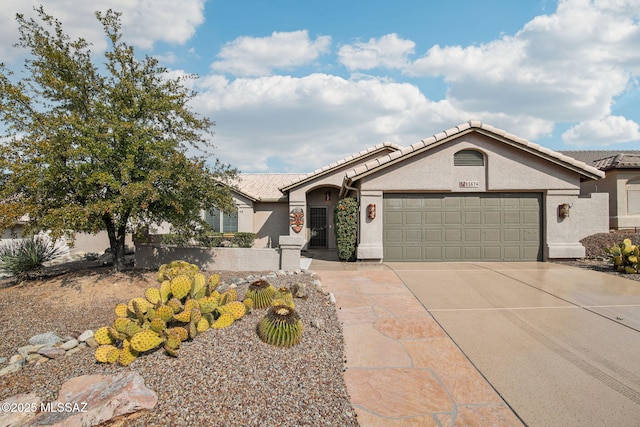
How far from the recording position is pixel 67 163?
7984 mm

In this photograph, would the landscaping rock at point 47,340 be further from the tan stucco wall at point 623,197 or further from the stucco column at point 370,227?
the tan stucco wall at point 623,197

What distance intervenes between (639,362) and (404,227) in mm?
7691

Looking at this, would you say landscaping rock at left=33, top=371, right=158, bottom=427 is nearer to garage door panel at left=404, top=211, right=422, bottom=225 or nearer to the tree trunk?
the tree trunk

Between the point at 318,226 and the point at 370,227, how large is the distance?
6.55m

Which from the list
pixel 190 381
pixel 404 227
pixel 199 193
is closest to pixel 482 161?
pixel 404 227

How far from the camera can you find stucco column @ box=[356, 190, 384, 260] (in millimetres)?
11453

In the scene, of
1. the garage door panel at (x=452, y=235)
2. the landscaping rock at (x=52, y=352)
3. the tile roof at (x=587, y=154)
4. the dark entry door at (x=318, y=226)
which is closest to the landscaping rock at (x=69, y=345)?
the landscaping rock at (x=52, y=352)

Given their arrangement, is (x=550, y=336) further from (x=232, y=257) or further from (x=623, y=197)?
(x=623, y=197)

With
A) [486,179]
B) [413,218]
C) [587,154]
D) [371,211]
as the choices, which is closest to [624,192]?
[587,154]

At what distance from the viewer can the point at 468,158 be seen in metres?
11.7

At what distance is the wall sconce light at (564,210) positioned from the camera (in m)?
11.3

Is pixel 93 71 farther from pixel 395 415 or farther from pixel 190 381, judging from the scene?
pixel 395 415

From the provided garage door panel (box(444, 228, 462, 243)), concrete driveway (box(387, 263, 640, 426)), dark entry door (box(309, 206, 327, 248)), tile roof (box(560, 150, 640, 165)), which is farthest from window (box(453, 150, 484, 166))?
tile roof (box(560, 150, 640, 165))

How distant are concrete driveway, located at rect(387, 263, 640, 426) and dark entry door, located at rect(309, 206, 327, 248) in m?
8.87
